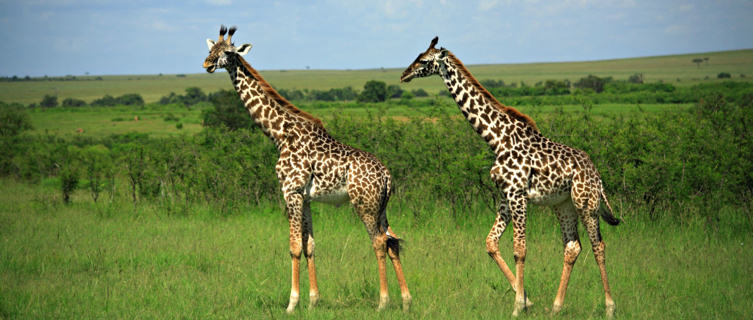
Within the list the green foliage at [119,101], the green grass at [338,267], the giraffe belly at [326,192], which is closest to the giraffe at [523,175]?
the green grass at [338,267]

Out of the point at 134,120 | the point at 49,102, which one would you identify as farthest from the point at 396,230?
the point at 49,102

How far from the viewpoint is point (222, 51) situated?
820 centimetres

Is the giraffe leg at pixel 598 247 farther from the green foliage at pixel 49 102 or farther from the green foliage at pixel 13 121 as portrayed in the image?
the green foliage at pixel 49 102

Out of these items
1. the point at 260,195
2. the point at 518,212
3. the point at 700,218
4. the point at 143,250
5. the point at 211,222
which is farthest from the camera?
the point at 260,195

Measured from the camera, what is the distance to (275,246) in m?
11.5

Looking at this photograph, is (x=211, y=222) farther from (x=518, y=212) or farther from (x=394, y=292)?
(x=518, y=212)

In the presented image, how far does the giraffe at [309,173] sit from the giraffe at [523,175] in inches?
46.5

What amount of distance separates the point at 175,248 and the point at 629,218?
8388mm

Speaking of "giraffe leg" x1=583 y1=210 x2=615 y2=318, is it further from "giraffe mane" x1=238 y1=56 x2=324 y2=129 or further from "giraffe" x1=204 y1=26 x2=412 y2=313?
"giraffe mane" x1=238 y1=56 x2=324 y2=129

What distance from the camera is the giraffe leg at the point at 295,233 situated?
7793 millimetres

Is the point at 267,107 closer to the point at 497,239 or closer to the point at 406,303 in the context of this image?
the point at 406,303

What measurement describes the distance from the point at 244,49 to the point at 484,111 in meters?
3.04

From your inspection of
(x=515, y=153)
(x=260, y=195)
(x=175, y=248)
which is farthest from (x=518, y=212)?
(x=260, y=195)

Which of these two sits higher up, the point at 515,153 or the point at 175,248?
the point at 515,153
